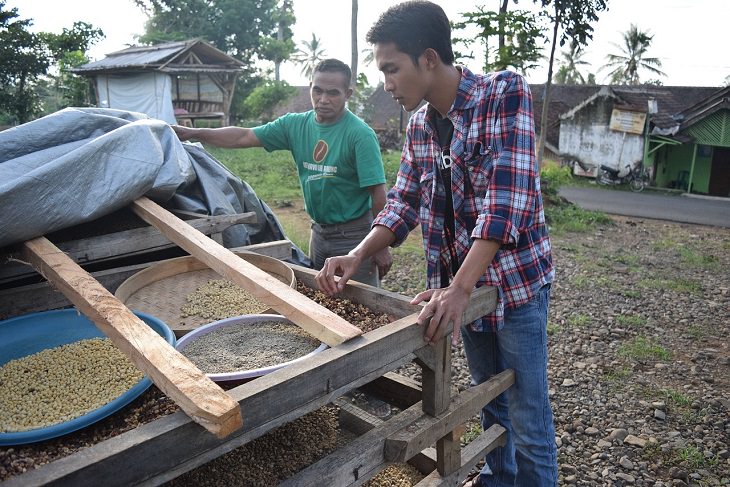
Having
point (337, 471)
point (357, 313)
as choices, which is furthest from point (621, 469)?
point (337, 471)

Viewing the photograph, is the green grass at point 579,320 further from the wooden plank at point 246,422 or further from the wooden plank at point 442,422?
the wooden plank at point 246,422

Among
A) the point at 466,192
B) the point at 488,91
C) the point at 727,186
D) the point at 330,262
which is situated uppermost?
the point at 488,91

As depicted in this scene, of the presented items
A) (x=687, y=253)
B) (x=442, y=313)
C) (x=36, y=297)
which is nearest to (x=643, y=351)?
(x=442, y=313)

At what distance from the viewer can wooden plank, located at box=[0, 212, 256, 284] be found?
87.4 inches

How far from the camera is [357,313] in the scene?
213 cm

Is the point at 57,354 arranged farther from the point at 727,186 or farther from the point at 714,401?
the point at 727,186

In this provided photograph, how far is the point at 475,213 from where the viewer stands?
206 cm

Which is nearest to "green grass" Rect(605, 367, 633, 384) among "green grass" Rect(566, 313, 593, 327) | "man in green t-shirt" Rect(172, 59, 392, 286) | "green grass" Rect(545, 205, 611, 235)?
"green grass" Rect(566, 313, 593, 327)

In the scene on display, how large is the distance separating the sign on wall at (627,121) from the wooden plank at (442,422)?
23800 millimetres

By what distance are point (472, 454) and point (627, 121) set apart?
24176 millimetres

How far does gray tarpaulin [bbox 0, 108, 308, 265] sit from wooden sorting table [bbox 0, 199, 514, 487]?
1.08 feet

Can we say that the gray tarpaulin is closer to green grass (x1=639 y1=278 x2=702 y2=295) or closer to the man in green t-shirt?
the man in green t-shirt

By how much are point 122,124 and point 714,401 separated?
438 centimetres

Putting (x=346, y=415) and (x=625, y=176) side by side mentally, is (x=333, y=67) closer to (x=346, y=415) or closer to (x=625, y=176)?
(x=346, y=415)
